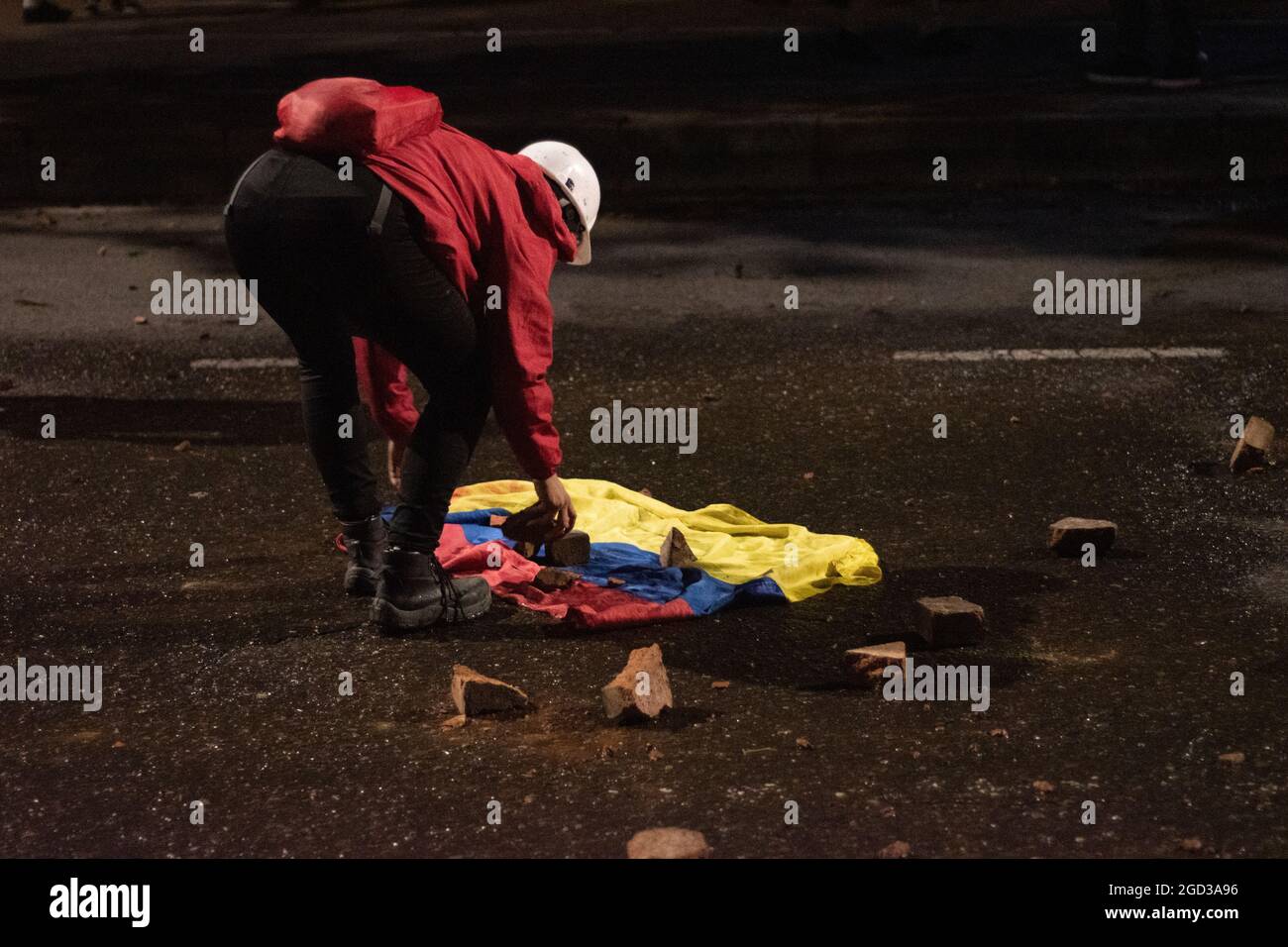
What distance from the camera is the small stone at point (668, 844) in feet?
11.1

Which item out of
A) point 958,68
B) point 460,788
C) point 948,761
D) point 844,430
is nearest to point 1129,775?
point 948,761

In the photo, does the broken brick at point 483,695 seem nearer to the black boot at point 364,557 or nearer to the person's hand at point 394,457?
the black boot at point 364,557

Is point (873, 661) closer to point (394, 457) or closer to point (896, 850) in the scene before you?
point (896, 850)

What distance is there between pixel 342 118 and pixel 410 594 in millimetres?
1140

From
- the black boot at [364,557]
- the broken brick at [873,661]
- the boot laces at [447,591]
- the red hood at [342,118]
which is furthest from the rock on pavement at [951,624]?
the red hood at [342,118]

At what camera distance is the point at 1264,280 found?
839cm

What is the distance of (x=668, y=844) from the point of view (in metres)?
3.42

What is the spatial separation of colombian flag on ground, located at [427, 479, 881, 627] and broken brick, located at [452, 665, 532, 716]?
528 mm

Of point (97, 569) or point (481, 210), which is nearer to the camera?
point (481, 210)

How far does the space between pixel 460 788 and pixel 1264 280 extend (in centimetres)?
580

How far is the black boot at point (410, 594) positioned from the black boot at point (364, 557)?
7.4 inches

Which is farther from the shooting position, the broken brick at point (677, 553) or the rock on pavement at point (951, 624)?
the broken brick at point (677, 553)

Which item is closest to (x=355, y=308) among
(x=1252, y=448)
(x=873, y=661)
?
(x=873, y=661)

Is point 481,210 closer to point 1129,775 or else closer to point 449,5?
point 1129,775
